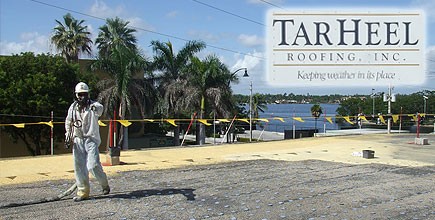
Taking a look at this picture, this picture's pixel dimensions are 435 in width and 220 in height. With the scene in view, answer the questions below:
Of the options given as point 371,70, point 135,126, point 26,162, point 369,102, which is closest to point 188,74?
point 135,126

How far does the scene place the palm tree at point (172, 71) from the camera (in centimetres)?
2439

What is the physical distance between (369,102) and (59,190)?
226ft

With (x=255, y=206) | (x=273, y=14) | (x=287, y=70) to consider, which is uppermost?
(x=273, y=14)

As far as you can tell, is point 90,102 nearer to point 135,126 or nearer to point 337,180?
point 337,180

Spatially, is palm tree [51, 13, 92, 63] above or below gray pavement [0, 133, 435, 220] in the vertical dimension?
above

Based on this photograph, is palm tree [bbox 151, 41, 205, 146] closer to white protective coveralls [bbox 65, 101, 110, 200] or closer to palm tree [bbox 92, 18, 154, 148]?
palm tree [bbox 92, 18, 154, 148]

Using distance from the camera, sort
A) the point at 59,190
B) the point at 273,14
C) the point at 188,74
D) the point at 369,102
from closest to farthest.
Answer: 1. the point at 59,190
2. the point at 273,14
3. the point at 188,74
4. the point at 369,102

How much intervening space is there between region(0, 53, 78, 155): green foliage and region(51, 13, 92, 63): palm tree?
625 centimetres

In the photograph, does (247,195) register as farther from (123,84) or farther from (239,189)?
(123,84)

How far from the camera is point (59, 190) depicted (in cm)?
763

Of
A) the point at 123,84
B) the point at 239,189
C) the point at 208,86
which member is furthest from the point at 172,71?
the point at 239,189

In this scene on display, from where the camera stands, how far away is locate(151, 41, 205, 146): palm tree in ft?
80.0

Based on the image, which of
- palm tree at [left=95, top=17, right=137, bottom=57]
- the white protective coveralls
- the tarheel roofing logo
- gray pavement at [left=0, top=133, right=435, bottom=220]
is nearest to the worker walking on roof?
the white protective coveralls

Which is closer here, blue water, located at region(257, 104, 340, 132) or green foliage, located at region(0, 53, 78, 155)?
green foliage, located at region(0, 53, 78, 155)
